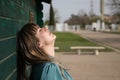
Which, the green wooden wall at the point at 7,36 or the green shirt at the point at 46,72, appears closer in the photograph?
the green shirt at the point at 46,72

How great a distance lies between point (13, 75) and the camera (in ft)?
19.0

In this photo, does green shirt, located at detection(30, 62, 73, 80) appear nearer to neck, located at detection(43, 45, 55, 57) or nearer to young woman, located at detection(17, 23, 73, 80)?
young woman, located at detection(17, 23, 73, 80)

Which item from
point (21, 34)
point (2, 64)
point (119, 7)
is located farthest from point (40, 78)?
point (119, 7)

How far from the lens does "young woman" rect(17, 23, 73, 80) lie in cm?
304

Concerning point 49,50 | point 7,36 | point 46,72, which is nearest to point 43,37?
point 49,50

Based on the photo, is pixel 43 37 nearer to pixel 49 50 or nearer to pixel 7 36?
pixel 49 50

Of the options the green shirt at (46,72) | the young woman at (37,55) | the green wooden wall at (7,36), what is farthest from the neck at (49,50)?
the green wooden wall at (7,36)

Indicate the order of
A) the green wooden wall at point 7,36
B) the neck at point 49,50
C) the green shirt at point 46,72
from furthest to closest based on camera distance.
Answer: the green wooden wall at point 7,36, the neck at point 49,50, the green shirt at point 46,72

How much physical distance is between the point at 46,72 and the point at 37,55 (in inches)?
6.5

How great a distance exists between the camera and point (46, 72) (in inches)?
117

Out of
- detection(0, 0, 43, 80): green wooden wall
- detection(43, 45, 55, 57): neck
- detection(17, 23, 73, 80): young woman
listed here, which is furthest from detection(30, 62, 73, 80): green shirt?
detection(0, 0, 43, 80): green wooden wall

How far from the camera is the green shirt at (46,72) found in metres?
2.96

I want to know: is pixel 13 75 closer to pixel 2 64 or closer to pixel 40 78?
pixel 2 64

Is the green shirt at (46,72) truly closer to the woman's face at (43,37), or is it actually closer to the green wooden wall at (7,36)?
the woman's face at (43,37)
